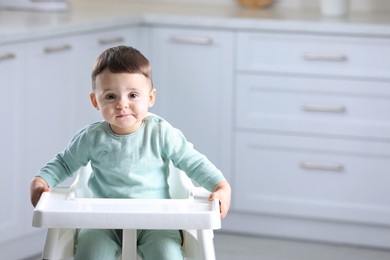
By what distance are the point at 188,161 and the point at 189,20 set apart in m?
1.77

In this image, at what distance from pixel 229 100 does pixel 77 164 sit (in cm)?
176

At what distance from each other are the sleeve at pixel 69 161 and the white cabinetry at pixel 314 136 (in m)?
1.74

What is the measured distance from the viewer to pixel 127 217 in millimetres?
2143

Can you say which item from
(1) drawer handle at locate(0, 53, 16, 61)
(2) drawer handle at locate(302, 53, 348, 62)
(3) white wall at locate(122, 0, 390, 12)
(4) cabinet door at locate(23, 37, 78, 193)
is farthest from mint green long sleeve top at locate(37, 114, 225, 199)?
(3) white wall at locate(122, 0, 390, 12)

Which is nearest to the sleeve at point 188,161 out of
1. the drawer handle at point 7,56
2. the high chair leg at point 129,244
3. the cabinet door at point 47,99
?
the high chair leg at point 129,244

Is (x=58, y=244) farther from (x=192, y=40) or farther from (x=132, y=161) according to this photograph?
(x=192, y=40)

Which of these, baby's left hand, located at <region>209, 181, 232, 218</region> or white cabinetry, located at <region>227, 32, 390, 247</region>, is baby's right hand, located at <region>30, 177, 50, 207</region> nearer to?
baby's left hand, located at <region>209, 181, 232, 218</region>

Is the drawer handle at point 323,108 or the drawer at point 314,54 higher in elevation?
the drawer at point 314,54

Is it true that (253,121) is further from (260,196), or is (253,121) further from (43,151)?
(43,151)

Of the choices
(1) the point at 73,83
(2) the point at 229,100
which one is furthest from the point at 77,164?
(2) the point at 229,100

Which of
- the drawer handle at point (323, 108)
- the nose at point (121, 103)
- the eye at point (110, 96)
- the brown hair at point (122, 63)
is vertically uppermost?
the brown hair at point (122, 63)

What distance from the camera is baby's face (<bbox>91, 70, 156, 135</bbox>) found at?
2291 millimetres

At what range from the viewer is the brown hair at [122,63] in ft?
7.54

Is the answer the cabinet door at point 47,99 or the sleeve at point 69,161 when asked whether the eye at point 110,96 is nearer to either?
the sleeve at point 69,161
